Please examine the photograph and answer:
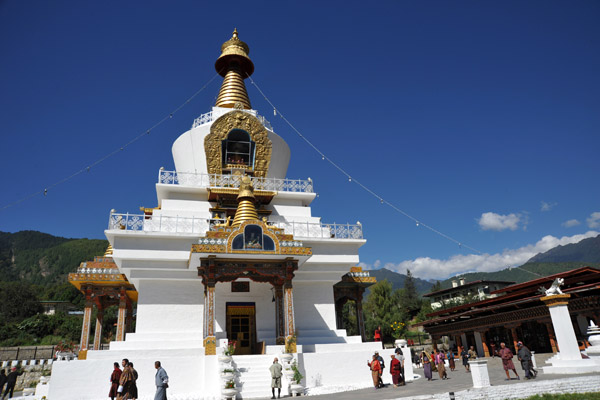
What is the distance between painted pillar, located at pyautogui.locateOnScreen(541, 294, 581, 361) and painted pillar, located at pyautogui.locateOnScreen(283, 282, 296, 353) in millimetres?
8286

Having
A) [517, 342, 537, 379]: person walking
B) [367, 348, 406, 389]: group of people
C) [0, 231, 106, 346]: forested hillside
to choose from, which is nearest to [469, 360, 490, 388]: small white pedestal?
[517, 342, 537, 379]: person walking

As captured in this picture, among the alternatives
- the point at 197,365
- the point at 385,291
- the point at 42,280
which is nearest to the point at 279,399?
the point at 197,365

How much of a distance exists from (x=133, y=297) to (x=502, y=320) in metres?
21.2

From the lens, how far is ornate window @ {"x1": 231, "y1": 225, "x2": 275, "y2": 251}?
49.3 ft

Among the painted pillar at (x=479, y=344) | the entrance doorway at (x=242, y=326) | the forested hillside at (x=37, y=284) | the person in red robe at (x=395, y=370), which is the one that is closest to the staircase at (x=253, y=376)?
the entrance doorway at (x=242, y=326)

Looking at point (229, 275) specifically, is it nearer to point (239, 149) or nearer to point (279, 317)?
point (279, 317)

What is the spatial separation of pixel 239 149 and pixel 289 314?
895 centimetres

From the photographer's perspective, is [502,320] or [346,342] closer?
[346,342]

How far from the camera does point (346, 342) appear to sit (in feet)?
56.4

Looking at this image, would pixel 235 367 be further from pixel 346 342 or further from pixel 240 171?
pixel 240 171

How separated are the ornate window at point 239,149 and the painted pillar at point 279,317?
695 centimetres

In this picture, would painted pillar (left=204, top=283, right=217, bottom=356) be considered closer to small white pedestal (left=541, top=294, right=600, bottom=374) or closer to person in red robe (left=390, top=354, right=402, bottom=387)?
person in red robe (left=390, top=354, right=402, bottom=387)

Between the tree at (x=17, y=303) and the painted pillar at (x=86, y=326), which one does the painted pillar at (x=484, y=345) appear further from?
the tree at (x=17, y=303)

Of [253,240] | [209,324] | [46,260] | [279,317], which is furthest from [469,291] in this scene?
[46,260]
